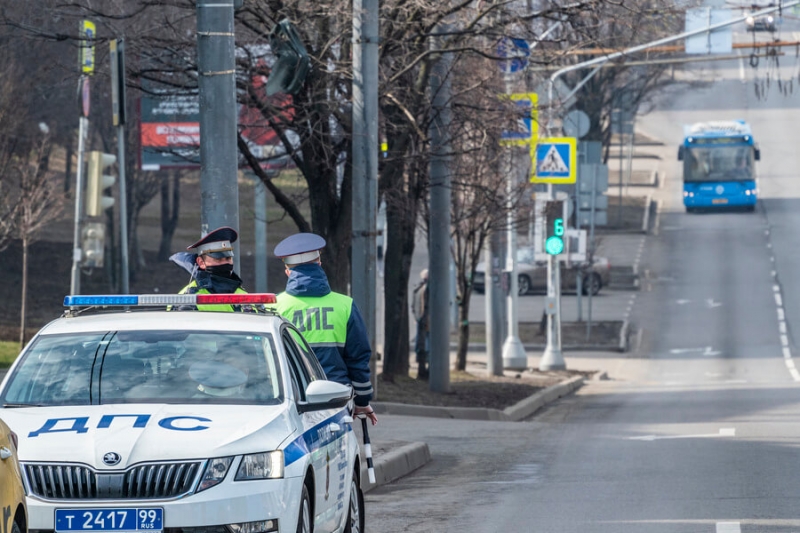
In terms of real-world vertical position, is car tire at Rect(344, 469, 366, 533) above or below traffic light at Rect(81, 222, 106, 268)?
below

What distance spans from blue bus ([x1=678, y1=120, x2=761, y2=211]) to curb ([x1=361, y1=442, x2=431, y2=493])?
4499 cm

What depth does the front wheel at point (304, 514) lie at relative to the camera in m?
6.36

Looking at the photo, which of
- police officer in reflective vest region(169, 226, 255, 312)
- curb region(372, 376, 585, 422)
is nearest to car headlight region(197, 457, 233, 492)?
police officer in reflective vest region(169, 226, 255, 312)

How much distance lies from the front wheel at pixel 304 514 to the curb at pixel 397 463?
4.89 meters

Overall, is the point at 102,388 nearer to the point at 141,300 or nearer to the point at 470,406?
the point at 141,300

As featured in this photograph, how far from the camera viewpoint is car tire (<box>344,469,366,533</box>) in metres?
7.93

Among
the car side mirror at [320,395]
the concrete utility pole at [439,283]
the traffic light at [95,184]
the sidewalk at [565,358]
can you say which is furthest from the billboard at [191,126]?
the car side mirror at [320,395]

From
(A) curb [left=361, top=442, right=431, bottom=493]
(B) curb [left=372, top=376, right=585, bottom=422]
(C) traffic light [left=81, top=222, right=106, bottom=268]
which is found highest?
(C) traffic light [left=81, top=222, right=106, bottom=268]

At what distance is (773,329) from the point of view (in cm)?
3747

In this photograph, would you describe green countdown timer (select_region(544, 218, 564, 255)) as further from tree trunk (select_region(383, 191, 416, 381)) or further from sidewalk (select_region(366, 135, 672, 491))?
tree trunk (select_region(383, 191, 416, 381))

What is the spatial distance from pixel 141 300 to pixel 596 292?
131 ft

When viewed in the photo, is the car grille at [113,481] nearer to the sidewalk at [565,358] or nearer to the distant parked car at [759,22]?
the sidewalk at [565,358]

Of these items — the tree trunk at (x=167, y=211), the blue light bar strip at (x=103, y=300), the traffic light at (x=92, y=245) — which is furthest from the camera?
the tree trunk at (x=167, y=211)

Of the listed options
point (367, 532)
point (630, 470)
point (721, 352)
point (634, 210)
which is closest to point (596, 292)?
point (721, 352)
